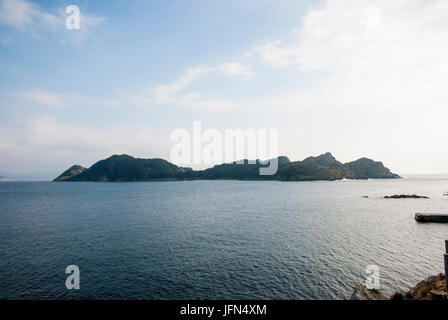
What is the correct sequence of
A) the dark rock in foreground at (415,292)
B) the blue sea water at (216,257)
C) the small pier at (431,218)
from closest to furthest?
the dark rock in foreground at (415,292), the blue sea water at (216,257), the small pier at (431,218)

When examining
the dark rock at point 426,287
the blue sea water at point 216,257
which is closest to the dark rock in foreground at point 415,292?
the dark rock at point 426,287

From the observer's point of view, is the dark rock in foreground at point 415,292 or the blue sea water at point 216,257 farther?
the blue sea water at point 216,257

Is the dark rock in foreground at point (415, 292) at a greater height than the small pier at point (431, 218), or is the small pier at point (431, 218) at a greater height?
the dark rock in foreground at point (415, 292)

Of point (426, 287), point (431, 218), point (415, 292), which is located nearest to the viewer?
point (426, 287)

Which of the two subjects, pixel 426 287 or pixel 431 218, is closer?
pixel 426 287

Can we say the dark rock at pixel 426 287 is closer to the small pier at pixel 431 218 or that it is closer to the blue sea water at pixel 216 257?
the blue sea water at pixel 216 257

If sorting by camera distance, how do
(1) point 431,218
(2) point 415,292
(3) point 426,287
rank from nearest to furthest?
(3) point 426,287, (2) point 415,292, (1) point 431,218

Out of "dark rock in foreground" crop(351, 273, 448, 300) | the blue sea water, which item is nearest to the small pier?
the blue sea water

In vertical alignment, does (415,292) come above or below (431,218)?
above

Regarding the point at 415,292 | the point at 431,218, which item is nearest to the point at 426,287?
the point at 415,292

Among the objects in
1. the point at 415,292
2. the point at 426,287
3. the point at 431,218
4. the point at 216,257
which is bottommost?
the point at 216,257

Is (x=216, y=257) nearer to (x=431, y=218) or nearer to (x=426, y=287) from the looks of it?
(x=426, y=287)
